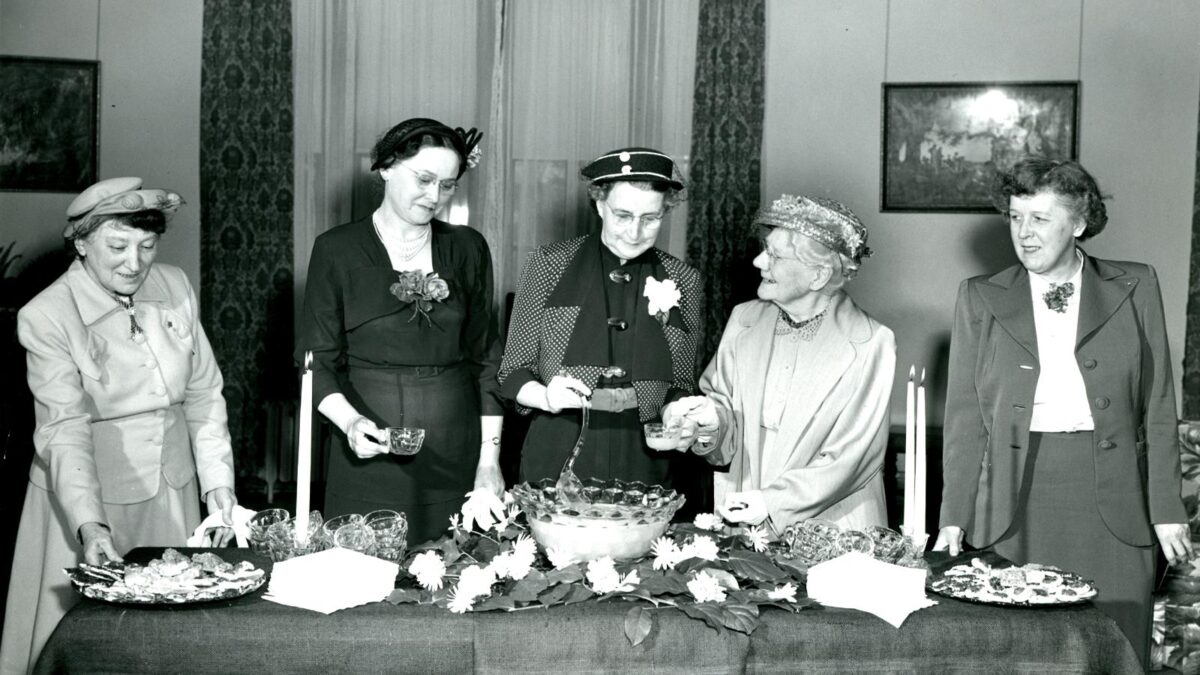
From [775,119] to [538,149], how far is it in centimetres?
156

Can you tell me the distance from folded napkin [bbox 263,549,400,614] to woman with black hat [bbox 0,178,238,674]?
894 mm

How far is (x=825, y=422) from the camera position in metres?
3.21

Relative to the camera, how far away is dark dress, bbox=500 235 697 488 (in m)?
3.24

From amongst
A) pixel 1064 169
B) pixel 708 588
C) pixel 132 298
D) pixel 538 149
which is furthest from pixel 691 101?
pixel 708 588

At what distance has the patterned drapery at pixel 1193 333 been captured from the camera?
680 centimetres

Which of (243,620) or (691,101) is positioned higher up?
(691,101)

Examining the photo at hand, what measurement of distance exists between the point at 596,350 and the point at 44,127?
550cm

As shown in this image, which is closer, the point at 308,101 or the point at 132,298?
the point at 132,298

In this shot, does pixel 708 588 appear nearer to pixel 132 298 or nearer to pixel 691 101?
pixel 132 298

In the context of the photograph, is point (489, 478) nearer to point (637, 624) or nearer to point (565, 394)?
point (565, 394)

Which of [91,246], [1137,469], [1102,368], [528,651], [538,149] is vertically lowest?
[528,651]

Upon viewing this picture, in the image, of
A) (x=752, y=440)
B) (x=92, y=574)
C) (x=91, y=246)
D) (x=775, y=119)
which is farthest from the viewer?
(x=775, y=119)

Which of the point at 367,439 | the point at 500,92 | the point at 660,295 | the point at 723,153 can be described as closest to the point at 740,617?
the point at 367,439

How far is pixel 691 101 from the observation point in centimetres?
750
